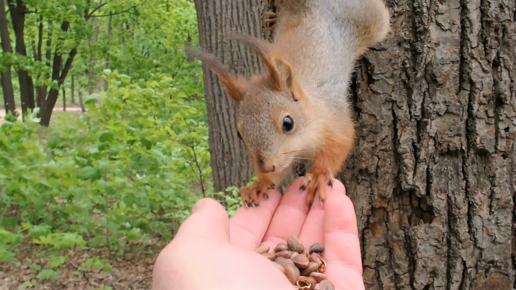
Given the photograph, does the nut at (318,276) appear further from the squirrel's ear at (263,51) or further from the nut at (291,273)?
the squirrel's ear at (263,51)

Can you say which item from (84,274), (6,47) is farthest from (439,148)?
(6,47)

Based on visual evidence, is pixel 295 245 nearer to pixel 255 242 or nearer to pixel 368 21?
pixel 255 242

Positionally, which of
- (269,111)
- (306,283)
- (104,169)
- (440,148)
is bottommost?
(104,169)

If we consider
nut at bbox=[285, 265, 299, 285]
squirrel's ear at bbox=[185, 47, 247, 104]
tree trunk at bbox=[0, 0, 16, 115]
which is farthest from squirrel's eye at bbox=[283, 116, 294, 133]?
tree trunk at bbox=[0, 0, 16, 115]

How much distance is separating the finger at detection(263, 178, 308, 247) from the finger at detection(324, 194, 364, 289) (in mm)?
215

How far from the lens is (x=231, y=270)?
1221 mm

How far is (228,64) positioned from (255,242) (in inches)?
90.3

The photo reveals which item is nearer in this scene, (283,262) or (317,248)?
(283,262)

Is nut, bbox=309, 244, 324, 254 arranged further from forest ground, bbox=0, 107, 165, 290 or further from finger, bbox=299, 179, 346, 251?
forest ground, bbox=0, 107, 165, 290

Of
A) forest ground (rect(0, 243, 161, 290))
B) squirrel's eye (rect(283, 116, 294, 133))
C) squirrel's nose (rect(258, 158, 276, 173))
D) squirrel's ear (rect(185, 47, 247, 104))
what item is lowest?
forest ground (rect(0, 243, 161, 290))

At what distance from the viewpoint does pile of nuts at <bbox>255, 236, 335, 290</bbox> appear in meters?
1.50

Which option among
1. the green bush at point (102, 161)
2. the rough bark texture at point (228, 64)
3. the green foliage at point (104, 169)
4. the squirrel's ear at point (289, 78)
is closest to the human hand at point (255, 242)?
the squirrel's ear at point (289, 78)

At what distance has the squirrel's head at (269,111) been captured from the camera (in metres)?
1.77

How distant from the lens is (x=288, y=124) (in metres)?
1.86
